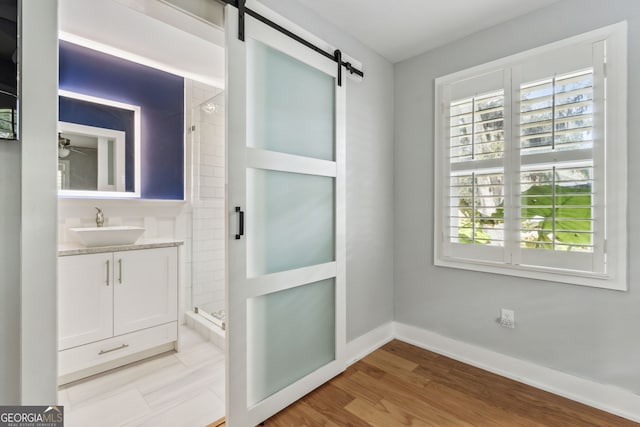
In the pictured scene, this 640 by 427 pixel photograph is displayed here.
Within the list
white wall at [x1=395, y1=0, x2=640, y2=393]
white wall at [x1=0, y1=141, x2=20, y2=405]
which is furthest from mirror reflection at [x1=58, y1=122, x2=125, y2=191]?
white wall at [x1=395, y1=0, x2=640, y2=393]

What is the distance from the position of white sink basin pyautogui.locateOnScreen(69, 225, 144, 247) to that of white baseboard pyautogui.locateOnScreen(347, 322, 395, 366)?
1.93m

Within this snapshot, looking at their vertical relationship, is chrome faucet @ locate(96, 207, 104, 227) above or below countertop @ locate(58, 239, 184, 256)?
above

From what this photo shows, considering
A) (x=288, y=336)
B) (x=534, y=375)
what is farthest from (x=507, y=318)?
(x=288, y=336)

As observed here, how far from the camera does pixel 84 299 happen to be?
211 centimetres

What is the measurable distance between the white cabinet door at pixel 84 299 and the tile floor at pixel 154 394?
33cm

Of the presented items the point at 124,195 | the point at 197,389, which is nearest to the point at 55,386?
the point at 197,389

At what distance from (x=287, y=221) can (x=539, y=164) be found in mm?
1717

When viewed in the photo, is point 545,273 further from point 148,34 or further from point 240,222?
point 148,34

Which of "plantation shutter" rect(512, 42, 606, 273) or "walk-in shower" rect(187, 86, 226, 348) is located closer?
"plantation shutter" rect(512, 42, 606, 273)

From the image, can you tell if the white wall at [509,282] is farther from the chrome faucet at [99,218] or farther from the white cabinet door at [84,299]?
the chrome faucet at [99,218]

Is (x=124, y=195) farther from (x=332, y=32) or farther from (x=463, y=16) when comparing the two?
(x=463, y=16)

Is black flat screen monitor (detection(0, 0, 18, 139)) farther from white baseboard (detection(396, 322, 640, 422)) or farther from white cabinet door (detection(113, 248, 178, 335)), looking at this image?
white baseboard (detection(396, 322, 640, 422))

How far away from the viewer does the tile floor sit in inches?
67.8

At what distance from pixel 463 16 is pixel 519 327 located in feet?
7.28
